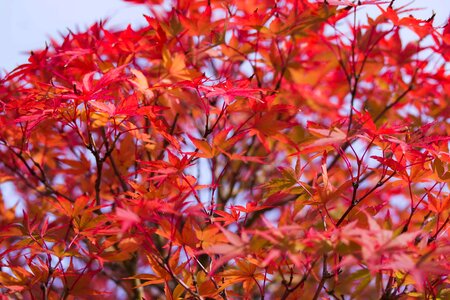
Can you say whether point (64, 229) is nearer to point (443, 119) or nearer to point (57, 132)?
point (57, 132)

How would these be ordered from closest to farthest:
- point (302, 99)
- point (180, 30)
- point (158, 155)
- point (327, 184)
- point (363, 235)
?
1. point (363, 235)
2. point (327, 184)
3. point (180, 30)
4. point (158, 155)
5. point (302, 99)

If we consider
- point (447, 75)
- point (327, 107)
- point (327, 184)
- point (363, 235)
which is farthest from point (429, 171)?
point (327, 107)

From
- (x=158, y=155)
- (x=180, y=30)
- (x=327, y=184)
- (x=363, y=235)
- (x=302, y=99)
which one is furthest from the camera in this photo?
(x=302, y=99)

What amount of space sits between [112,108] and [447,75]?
1.08 m

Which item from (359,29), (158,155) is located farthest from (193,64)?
(359,29)

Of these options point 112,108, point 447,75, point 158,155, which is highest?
point 447,75

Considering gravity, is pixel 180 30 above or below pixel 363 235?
above

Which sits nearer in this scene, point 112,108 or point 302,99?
point 112,108

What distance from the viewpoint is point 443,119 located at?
169 centimetres

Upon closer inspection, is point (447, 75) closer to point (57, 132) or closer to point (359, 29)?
point (359, 29)

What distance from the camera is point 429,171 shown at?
3.66 ft

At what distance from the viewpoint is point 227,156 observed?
147 cm

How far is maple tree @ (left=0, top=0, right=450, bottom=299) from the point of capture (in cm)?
98

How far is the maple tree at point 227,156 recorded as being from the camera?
984 millimetres
